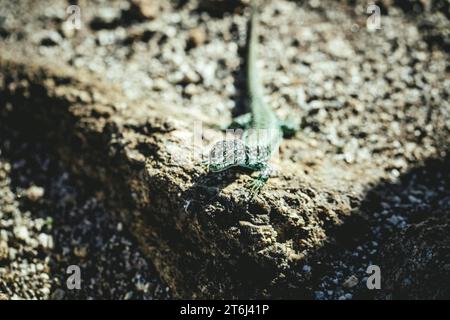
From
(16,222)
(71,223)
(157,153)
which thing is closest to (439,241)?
(157,153)

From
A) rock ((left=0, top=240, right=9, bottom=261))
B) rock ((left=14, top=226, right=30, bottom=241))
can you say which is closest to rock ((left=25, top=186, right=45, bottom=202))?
rock ((left=14, top=226, right=30, bottom=241))

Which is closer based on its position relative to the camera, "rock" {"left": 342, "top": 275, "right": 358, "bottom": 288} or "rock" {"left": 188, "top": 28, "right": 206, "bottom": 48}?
"rock" {"left": 342, "top": 275, "right": 358, "bottom": 288}

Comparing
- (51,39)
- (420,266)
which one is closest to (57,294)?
(420,266)

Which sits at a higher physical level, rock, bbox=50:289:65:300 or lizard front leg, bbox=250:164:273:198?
lizard front leg, bbox=250:164:273:198

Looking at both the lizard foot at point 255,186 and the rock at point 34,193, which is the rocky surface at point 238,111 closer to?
the lizard foot at point 255,186

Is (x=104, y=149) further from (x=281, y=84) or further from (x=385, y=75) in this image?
(x=385, y=75)

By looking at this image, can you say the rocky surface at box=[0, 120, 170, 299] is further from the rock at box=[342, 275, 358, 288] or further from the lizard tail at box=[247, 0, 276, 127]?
the lizard tail at box=[247, 0, 276, 127]
